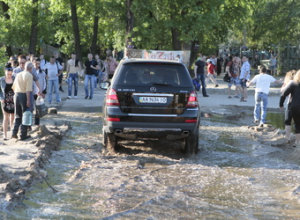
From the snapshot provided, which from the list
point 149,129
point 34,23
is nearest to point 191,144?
point 149,129

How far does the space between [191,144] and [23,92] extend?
353 cm

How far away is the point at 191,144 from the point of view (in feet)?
32.3

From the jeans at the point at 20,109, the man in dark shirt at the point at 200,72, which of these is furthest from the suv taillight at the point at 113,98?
the man in dark shirt at the point at 200,72

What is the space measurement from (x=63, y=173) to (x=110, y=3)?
71.6 ft

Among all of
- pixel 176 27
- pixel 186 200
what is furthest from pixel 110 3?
pixel 186 200

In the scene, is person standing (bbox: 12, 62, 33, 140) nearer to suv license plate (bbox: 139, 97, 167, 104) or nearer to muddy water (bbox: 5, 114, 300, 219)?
muddy water (bbox: 5, 114, 300, 219)

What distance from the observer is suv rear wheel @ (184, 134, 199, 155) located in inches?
385

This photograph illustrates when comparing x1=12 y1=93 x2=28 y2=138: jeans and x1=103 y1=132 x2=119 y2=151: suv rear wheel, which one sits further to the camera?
x1=12 y1=93 x2=28 y2=138: jeans

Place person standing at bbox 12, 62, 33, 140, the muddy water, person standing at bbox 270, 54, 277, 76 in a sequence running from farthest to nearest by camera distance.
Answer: person standing at bbox 270, 54, 277, 76, person standing at bbox 12, 62, 33, 140, the muddy water

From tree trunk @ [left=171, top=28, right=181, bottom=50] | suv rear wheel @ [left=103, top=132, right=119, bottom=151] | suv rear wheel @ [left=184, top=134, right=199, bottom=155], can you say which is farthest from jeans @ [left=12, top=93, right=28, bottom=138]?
tree trunk @ [left=171, top=28, right=181, bottom=50]

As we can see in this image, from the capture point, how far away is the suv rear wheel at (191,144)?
9.77 m

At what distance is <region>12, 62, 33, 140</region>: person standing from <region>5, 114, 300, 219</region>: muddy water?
1.04 metres

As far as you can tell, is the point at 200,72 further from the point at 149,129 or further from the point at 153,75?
the point at 149,129

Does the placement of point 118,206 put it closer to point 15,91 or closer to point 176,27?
point 15,91
